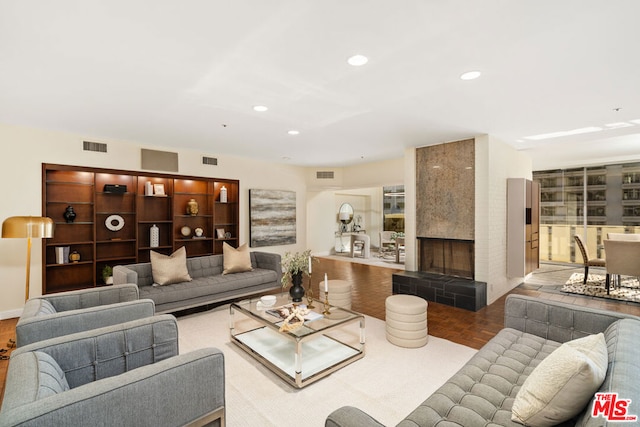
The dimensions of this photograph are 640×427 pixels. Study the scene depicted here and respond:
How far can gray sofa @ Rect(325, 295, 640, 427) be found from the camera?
1257mm

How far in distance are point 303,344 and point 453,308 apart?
254 centimetres

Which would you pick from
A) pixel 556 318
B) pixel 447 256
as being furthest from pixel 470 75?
pixel 447 256

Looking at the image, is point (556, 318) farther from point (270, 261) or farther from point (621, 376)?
point (270, 261)

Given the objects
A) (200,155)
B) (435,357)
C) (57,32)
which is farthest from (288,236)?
(57,32)

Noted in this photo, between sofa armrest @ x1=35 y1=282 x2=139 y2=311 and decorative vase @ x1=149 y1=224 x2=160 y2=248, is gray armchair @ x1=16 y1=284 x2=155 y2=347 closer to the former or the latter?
sofa armrest @ x1=35 y1=282 x2=139 y2=311

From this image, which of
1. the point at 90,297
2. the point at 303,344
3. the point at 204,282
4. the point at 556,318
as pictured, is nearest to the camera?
the point at 556,318

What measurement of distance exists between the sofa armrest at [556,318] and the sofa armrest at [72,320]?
122 inches

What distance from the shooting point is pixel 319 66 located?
2.48 metres

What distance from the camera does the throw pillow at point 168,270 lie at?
13.4 feet

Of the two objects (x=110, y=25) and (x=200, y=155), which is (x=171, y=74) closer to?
(x=110, y=25)

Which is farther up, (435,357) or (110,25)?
(110,25)

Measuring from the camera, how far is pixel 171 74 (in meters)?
2.61

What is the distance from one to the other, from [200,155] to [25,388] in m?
5.29

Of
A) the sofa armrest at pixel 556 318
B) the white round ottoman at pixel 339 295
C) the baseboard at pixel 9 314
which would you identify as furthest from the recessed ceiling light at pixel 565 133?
the baseboard at pixel 9 314
